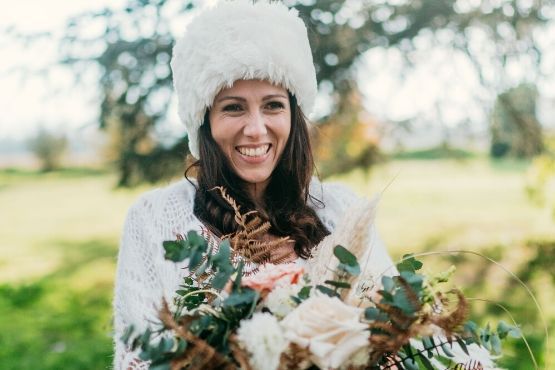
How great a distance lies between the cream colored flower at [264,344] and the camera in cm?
118

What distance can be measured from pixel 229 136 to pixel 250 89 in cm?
18

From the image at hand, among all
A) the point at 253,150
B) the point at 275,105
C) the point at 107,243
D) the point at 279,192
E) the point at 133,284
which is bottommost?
the point at 107,243

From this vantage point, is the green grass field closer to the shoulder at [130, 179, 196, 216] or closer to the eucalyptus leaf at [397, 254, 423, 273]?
the eucalyptus leaf at [397, 254, 423, 273]

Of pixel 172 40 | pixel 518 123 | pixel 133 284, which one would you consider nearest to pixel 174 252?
pixel 133 284

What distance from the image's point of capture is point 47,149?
17.6 m

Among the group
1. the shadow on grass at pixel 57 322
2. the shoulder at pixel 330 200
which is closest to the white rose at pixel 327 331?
the shoulder at pixel 330 200

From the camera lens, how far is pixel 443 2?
5.73 meters

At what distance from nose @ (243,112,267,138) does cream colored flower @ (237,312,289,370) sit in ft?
3.51

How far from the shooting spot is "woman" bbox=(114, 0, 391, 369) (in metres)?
2.15

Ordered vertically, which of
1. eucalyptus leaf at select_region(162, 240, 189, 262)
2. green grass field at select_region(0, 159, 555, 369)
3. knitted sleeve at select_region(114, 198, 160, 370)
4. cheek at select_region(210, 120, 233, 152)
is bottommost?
green grass field at select_region(0, 159, 555, 369)

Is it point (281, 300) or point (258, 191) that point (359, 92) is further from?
point (281, 300)

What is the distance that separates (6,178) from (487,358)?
21382 mm

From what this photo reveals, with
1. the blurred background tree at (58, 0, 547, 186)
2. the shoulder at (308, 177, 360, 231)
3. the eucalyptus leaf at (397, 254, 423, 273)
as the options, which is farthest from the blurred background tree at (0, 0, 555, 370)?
the eucalyptus leaf at (397, 254, 423, 273)

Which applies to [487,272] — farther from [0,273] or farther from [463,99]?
[0,273]
